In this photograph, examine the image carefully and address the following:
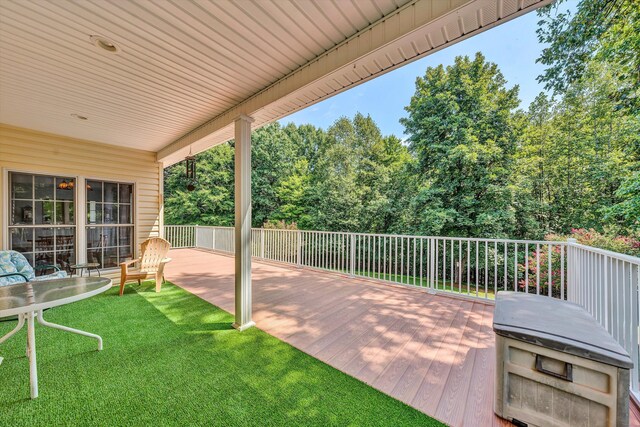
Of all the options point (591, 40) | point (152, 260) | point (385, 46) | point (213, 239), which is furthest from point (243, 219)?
point (591, 40)

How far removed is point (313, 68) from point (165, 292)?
4.42 meters

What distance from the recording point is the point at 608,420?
51.1 inches

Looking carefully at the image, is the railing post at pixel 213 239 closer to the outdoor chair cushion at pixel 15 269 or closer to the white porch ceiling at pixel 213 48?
the outdoor chair cushion at pixel 15 269

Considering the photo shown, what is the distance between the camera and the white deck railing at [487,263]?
1.88 metres

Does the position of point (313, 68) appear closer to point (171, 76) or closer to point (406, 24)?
point (406, 24)

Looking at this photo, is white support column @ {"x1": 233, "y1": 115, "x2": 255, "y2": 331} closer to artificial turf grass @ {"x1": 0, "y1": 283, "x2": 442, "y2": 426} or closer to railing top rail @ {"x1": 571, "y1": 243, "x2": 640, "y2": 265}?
Answer: artificial turf grass @ {"x1": 0, "y1": 283, "x2": 442, "y2": 426}

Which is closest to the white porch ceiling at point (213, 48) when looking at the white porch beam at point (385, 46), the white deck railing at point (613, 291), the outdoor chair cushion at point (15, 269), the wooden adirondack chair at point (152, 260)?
the white porch beam at point (385, 46)

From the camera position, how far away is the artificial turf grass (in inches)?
66.7

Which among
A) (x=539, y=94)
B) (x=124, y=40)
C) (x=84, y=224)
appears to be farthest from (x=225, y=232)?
(x=539, y=94)

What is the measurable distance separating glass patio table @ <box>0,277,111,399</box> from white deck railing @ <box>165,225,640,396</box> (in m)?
4.00

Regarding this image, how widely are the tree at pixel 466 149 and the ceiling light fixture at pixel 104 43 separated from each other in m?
9.54

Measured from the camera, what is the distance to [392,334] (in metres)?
2.86

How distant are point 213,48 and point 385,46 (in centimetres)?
154

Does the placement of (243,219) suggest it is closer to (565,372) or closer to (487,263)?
(565,372)
